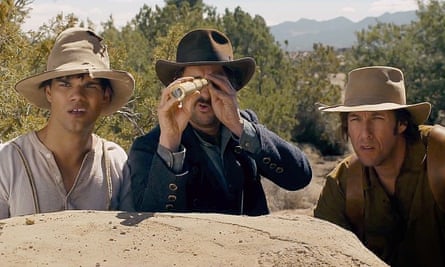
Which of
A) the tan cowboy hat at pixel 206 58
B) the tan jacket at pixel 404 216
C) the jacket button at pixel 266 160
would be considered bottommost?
the tan jacket at pixel 404 216

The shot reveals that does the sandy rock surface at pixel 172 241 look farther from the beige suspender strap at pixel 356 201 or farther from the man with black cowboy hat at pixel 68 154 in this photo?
the beige suspender strap at pixel 356 201

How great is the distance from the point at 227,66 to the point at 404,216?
122cm

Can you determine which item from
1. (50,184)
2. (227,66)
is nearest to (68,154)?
(50,184)

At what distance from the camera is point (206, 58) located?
367cm

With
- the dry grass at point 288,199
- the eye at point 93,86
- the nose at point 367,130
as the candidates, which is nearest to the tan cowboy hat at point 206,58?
the eye at point 93,86

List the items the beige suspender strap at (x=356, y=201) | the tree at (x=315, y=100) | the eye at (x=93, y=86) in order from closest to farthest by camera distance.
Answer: the eye at (x=93, y=86) < the beige suspender strap at (x=356, y=201) < the tree at (x=315, y=100)

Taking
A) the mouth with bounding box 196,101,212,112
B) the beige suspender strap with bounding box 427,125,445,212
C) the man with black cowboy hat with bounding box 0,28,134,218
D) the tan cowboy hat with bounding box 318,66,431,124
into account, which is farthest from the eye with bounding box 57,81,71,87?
the beige suspender strap with bounding box 427,125,445,212

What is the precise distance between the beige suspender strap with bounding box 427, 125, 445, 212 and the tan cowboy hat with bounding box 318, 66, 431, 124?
278mm

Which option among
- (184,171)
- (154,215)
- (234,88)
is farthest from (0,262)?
(234,88)

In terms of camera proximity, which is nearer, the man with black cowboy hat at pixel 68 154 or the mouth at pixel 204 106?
the man with black cowboy hat at pixel 68 154

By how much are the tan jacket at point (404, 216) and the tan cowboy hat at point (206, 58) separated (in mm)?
826

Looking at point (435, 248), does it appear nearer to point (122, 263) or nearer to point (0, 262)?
point (122, 263)

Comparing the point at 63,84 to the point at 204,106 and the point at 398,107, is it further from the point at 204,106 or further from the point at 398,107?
the point at 398,107

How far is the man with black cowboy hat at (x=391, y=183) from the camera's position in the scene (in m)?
3.77
